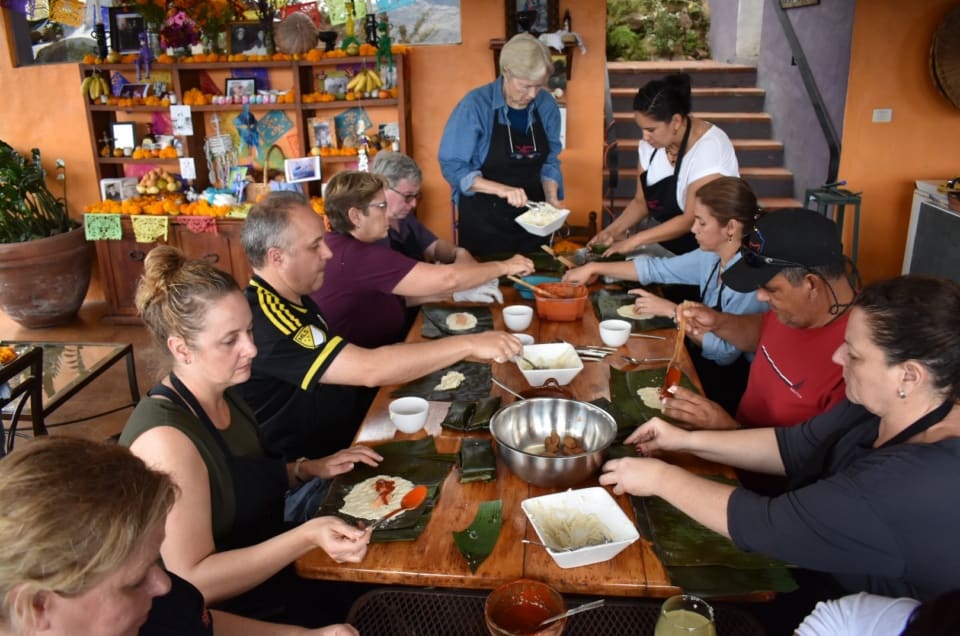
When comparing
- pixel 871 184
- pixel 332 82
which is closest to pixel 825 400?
pixel 332 82

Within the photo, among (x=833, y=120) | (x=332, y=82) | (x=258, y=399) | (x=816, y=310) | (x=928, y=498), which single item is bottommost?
(x=258, y=399)

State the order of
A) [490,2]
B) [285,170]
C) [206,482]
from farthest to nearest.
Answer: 1. [285,170]
2. [490,2]
3. [206,482]

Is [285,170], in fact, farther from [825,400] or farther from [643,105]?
[825,400]

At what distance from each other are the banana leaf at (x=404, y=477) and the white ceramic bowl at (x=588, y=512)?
0.27 metres

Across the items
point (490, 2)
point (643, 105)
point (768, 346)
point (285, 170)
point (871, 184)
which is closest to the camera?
point (768, 346)

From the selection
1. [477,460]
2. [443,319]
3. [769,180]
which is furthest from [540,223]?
[769,180]

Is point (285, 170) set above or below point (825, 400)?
above

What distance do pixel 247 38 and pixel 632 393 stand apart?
4851 mm

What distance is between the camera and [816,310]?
2273 millimetres

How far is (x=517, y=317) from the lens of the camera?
120 inches

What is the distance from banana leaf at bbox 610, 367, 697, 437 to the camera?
2305 mm

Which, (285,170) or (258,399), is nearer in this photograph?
(258,399)

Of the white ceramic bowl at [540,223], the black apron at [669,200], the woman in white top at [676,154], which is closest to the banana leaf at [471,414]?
the white ceramic bowl at [540,223]

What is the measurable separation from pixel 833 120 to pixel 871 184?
726 millimetres
